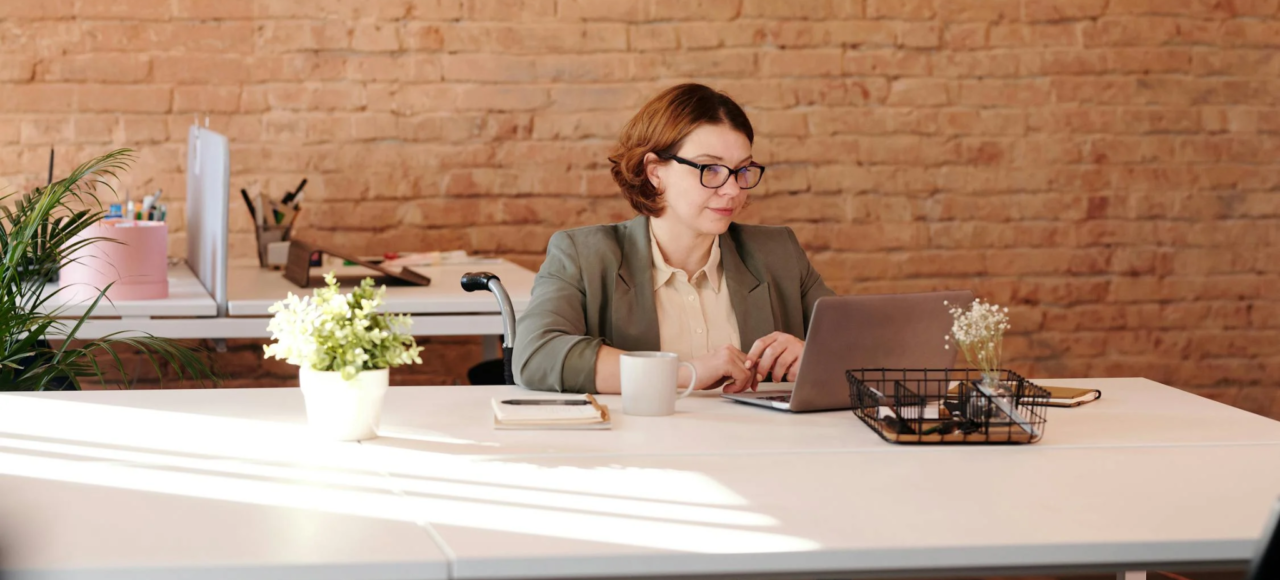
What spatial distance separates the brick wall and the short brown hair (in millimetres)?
1766

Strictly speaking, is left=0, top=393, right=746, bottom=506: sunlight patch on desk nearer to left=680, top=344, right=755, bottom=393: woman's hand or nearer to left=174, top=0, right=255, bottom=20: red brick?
left=680, top=344, right=755, bottom=393: woman's hand

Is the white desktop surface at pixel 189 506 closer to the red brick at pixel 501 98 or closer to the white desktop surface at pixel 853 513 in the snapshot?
the white desktop surface at pixel 853 513

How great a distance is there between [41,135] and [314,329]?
8.96 feet

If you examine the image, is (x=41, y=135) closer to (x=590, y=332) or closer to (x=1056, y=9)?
(x=590, y=332)

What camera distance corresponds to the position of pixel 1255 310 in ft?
15.0

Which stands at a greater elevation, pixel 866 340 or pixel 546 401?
pixel 866 340

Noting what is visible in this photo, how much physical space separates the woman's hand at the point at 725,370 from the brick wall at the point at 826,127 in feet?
7.20

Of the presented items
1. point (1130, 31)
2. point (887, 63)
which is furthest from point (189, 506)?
point (1130, 31)

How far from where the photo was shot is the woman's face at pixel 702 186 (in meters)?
2.32

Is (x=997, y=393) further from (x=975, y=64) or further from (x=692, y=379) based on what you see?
(x=975, y=64)

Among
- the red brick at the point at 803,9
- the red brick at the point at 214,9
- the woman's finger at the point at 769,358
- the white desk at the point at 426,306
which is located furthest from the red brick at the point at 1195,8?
the red brick at the point at 214,9

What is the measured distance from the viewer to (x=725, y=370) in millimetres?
2045

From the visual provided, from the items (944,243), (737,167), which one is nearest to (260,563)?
(737,167)

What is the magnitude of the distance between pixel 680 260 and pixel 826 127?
6.65ft
